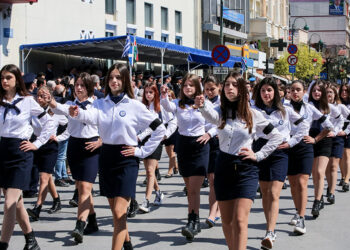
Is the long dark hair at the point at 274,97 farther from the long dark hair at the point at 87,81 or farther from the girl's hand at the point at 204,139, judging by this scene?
the long dark hair at the point at 87,81

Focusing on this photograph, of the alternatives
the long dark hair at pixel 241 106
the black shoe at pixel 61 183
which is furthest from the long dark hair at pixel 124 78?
the black shoe at pixel 61 183

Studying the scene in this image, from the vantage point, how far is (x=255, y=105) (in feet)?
23.4

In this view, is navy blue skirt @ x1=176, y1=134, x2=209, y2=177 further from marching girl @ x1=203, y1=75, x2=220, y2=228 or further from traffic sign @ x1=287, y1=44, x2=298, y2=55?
traffic sign @ x1=287, y1=44, x2=298, y2=55

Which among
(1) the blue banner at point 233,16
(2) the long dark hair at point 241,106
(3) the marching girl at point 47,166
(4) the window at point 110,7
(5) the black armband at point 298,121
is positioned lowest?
(3) the marching girl at point 47,166

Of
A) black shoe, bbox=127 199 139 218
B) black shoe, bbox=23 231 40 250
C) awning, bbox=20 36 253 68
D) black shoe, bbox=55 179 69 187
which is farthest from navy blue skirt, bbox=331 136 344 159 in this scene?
awning, bbox=20 36 253 68

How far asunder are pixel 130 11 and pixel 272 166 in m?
26.5

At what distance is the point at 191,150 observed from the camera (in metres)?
7.89

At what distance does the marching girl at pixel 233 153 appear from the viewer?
560cm

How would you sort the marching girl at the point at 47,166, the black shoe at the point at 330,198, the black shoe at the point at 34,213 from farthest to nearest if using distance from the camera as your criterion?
the black shoe at the point at 330,198 → the marching girl at the point at 47,166 → the black shoe at the point at 34,213

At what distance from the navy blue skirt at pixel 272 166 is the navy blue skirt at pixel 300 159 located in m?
0.78

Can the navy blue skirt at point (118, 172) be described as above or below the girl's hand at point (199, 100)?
below

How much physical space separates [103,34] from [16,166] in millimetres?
22948

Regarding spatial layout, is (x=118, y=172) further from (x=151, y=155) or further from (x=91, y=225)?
(x=151, y=155)

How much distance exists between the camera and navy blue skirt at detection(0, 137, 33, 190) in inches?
246
